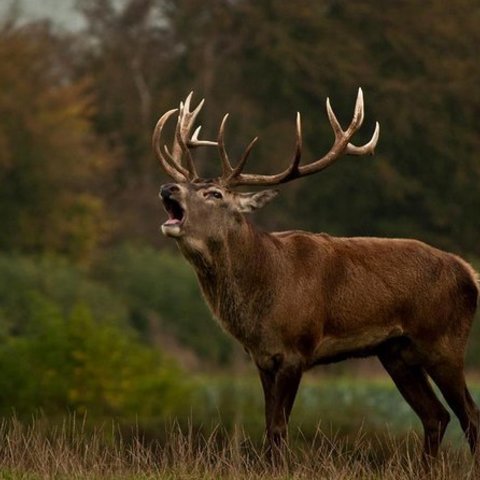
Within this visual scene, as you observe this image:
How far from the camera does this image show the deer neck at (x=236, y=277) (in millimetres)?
13500

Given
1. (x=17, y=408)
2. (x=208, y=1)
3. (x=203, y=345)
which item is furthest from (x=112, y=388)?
(x=208, y=1)

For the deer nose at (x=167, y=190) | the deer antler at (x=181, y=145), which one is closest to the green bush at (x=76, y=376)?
the deer antler at (x=181, y=145)

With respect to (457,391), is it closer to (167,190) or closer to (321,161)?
(321,161)

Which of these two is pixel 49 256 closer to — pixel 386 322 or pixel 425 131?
pixel 425 131

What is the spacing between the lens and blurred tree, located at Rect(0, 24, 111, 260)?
128ft

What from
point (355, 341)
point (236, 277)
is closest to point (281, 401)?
point (355, 341)

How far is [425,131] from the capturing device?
48031 millimetres

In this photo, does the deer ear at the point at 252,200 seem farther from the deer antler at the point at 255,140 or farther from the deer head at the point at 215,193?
the deer antler at the point at 255,140

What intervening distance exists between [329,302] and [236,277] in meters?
0.67

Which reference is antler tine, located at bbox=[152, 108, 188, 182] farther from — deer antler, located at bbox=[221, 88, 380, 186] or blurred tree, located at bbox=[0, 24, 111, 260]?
blurred tree, located at bbox=[0, 24, 111, 260]

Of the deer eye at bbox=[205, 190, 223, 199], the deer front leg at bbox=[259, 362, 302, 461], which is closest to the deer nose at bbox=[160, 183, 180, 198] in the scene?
the deer eye at bbox=[205, 190, 223, 199]

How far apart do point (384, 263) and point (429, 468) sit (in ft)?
5.66

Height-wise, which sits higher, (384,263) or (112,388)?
(384,263)

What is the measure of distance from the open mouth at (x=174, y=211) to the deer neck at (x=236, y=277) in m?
0.20
